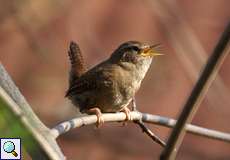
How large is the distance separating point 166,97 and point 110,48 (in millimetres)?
768

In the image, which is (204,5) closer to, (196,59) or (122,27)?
(122,27)

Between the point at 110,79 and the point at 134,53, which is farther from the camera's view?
the point at 134,53

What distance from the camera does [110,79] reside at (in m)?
3.65

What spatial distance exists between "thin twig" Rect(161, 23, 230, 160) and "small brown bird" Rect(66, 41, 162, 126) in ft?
6.51

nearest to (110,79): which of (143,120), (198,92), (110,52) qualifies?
(143,120)

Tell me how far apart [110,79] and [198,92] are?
2.36 meters

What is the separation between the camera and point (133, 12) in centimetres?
684

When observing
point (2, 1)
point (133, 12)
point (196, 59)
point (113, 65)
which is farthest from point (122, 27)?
point (196, 59)

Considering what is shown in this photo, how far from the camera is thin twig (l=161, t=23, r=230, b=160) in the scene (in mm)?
1255
